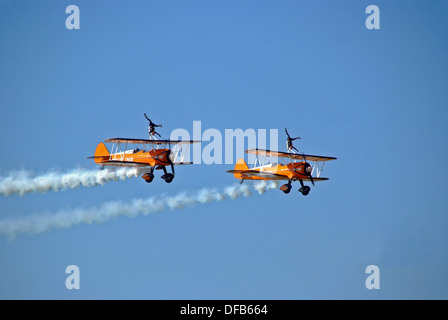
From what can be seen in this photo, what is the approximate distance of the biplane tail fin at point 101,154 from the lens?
4001 inches

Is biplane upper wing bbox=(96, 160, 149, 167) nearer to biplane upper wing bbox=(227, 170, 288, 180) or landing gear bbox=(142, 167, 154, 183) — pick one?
landing gear bbox=(142, 167, 154, 183)

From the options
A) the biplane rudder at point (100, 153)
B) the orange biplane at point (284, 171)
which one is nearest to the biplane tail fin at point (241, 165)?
the orange biplane at point (284, 171)

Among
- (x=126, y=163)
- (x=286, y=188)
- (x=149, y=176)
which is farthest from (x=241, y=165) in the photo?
(x=126, y=163)

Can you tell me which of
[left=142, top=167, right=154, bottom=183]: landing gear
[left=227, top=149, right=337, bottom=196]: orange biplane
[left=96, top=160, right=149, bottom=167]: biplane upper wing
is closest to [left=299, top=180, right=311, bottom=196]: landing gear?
[left=227, top=149, right=337, bottom=196]: orange biplane

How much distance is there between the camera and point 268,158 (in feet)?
338

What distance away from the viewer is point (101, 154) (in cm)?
10244

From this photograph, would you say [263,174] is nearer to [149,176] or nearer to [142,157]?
[149,176]

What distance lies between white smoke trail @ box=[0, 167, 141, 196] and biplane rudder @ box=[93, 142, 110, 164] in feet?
3.01

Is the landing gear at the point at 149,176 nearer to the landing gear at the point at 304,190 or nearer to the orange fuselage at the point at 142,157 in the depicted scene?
the orange fuselage at the point at 142,157

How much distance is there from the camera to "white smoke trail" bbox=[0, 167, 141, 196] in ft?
333
